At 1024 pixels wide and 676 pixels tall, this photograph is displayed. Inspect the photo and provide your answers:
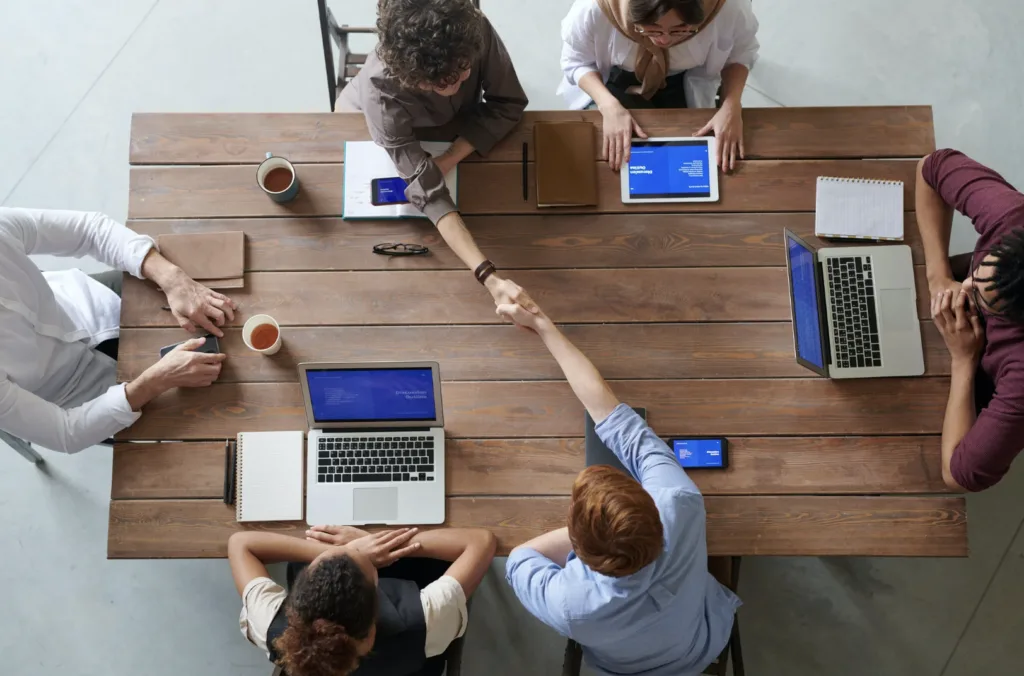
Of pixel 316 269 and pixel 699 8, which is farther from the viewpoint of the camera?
pixel 316 269

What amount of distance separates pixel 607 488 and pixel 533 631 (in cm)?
126

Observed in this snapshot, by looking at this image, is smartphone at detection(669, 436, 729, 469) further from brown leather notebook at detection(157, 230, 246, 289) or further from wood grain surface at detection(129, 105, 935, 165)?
brown leather notebook at detection(157, 230, 246, 289)

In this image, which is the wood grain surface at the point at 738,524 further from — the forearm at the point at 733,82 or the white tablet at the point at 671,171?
the forearm at the point at 733,82

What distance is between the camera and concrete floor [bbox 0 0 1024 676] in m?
2.54

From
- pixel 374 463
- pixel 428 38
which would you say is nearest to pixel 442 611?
pixel 374 463

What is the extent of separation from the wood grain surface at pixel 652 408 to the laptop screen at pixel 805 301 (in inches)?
3.5

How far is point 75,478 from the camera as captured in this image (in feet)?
8.83

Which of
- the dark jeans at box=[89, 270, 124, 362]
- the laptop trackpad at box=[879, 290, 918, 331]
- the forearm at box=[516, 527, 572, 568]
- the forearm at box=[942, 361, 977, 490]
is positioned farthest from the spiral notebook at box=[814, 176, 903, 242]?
the dark jeans at box=[89, 270, 124, 362]

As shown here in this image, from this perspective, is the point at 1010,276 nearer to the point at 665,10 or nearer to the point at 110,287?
the point at 665,10

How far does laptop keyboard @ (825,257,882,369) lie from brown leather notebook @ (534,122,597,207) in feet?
2.23

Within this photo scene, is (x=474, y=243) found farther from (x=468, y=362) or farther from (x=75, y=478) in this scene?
(x=75, y=478)

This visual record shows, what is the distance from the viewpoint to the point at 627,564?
1.48 metres

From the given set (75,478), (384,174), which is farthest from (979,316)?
(75,478)

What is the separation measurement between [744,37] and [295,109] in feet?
5.76
